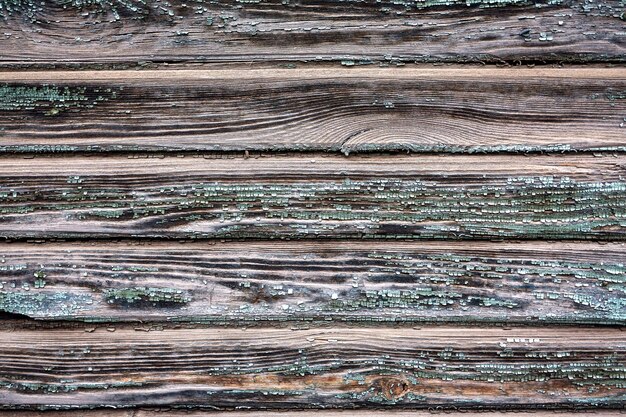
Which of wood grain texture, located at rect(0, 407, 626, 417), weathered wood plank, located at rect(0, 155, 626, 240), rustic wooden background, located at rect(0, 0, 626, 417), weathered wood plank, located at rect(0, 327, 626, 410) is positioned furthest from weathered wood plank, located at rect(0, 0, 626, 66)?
wood grain texture, located at rect(0, 407, 626, 417)

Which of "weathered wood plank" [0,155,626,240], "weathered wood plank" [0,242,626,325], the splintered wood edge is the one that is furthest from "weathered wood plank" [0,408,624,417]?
the splintered wood edge

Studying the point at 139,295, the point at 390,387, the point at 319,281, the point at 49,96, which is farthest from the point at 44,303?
the point at 390,387

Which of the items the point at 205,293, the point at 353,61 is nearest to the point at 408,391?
the point at 205,293

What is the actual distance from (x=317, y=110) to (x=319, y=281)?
28 cm

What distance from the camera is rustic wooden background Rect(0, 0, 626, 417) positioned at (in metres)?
0.82

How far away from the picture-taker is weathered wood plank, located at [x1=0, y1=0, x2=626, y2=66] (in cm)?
81

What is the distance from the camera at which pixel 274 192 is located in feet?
2.72

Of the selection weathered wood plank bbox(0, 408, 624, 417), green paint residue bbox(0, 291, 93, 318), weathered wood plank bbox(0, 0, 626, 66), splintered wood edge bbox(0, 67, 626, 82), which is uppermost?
weathered wood plank bbox(0, 0, 626, 66)

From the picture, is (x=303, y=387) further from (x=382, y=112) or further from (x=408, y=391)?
(x=382, y=112)

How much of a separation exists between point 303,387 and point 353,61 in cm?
54

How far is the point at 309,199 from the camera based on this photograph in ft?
2.73

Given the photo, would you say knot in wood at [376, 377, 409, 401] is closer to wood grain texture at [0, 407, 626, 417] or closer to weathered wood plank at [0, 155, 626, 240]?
wood grain texture at [0, 407, 626, 417]

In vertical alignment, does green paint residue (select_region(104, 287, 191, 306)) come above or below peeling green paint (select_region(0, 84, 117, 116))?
below

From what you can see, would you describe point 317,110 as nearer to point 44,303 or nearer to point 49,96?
point 49,96
